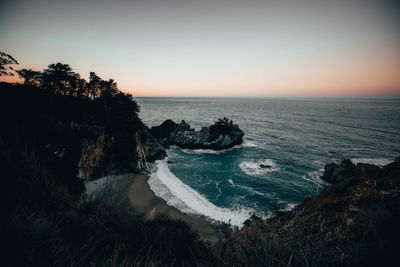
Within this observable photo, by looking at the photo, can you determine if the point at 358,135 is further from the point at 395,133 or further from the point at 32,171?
the point at 32,171

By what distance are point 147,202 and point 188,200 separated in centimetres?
493

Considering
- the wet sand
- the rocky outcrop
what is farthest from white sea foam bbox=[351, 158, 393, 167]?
the wet sand

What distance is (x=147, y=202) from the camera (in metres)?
18.6

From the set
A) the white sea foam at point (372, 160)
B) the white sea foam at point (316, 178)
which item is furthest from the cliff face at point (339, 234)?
the white sea foam at point (372, 160)

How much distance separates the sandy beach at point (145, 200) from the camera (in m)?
14.7

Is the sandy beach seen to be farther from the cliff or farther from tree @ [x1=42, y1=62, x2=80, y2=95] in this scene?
tree @ [x1=42, y1=62, x2=80, y2=95]

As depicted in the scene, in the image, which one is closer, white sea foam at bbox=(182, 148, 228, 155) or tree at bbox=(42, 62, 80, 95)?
tree at bbox=(42, 62, 80, 95)

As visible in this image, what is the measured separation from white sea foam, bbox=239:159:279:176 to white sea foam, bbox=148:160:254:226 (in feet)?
32.5

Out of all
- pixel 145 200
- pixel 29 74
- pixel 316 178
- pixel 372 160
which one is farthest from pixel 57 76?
pixel 372 160

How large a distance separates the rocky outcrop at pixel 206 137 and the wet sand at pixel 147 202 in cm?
1835

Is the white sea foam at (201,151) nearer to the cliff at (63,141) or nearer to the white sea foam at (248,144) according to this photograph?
the white sea foam at (248,144)

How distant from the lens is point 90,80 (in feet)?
129

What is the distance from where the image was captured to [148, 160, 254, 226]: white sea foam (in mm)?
17078

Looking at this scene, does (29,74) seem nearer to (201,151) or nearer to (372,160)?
(201,151)
